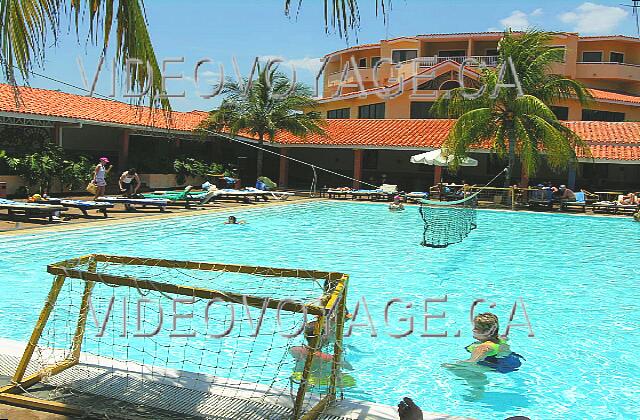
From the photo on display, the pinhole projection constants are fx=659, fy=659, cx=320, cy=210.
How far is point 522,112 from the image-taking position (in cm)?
2547

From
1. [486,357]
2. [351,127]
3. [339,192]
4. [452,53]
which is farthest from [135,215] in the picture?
[452,53]

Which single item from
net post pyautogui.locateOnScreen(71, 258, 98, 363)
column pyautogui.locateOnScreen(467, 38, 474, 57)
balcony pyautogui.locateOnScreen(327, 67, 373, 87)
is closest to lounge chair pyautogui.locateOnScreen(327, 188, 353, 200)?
balcony pyautogui.locateOnScreen(327, 67, 373, 87)

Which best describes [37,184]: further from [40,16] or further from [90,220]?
[40,16]

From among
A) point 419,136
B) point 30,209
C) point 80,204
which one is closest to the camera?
point 30,209

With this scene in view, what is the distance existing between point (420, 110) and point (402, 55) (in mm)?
9346

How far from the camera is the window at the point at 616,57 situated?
144 ft

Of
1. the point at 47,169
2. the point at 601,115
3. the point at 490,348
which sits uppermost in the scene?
the point at 601,115

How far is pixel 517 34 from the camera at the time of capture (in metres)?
Answer: 28.1

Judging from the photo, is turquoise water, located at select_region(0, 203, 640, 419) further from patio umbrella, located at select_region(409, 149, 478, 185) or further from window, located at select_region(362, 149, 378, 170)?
window, located at select_region(362, 149, 378, 170)

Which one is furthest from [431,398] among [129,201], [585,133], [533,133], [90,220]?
[585,133]

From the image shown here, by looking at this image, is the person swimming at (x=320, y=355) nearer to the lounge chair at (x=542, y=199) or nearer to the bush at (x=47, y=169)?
the bush at (x=47, y=169)

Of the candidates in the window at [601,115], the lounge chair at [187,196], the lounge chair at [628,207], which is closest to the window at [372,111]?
the window at [601,115]

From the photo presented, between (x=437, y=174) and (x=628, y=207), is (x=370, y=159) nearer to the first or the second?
(x=437, y=174)

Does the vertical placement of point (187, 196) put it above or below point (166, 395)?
above
